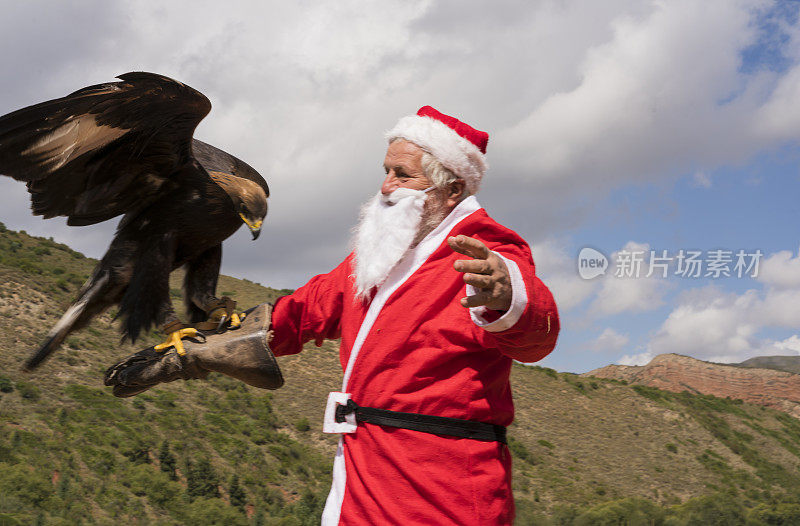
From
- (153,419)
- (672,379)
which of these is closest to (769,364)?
(672,379)

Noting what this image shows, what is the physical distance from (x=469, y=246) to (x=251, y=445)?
25.2 m

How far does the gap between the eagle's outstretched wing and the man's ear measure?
4.58ft

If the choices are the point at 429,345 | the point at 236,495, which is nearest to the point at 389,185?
the point at 429,345

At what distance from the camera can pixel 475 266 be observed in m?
1.88

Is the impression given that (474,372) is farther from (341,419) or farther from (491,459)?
(341,419)

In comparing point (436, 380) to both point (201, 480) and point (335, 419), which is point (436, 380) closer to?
point (335, 419)

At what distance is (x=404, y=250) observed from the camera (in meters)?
2.45

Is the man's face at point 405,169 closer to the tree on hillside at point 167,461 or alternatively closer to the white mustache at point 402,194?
the white mustache at point 402,194

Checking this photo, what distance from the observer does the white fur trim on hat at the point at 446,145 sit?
2.58 meters

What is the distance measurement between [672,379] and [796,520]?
5423 cm

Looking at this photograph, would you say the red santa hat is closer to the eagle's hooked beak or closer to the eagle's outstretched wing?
the eagle's hooked beak

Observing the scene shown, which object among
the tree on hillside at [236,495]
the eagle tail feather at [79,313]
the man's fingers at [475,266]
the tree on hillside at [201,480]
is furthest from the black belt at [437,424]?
the tree on hillside at [236,495]

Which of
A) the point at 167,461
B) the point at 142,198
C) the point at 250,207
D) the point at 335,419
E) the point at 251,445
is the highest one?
the point at 250,207

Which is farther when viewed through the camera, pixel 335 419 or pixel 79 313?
pixel 79 313
